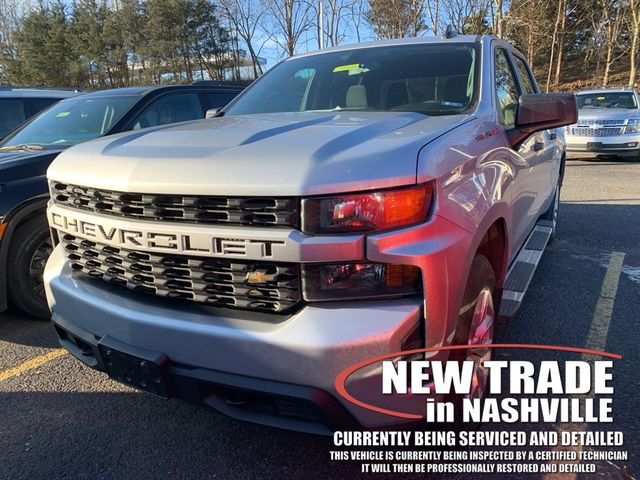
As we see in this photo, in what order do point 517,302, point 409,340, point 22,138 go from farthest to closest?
point 22,138, point 517,302, point 409,340

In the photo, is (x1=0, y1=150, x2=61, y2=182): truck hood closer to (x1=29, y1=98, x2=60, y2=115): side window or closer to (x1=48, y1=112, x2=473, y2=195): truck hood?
(x1=48, y1=112, x2=473, y2=195): truck hood

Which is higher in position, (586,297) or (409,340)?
(409,340)

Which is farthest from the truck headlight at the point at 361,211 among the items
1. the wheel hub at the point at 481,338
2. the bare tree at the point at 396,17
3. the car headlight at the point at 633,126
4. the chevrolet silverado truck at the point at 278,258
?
the bare tree at the point at 396,17

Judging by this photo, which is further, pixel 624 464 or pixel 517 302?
pixel 517 302

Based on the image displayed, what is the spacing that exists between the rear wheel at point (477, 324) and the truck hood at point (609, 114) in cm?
1183

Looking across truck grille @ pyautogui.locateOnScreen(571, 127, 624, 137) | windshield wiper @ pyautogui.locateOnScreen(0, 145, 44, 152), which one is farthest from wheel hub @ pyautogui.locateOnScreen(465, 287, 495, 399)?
truck grille @ pyautogui.locateOnScreen(571, 127, 624, 137)

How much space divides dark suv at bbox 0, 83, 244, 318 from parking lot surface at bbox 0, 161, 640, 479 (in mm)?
441

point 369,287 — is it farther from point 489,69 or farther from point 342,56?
point 342,56

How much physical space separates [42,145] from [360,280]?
3684 mm

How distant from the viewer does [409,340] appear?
174 cm

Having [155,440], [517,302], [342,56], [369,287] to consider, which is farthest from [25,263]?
[517,302]

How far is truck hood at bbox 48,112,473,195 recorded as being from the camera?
174 centimetres

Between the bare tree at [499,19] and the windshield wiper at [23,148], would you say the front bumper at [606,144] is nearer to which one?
the bare tree at [499,19]

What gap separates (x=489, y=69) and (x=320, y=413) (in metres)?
2.28
